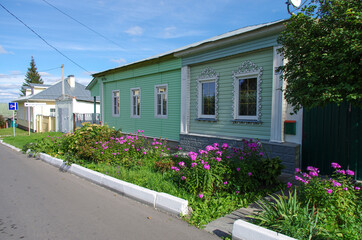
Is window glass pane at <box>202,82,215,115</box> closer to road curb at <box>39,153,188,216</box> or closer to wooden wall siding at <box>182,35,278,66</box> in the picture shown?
wooden wall siding at <box>182,35,278,66</box>

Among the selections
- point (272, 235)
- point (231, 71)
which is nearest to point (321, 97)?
point (272, 235)

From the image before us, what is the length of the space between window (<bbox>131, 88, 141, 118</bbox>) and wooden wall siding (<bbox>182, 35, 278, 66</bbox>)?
3.94 metres

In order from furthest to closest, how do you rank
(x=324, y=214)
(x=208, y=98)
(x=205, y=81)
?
1. (x=205, y=81)
2. (x=208, y=98)
3. (x=324, y=214)

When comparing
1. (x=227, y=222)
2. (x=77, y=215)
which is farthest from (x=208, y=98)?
(x=77, y=215)

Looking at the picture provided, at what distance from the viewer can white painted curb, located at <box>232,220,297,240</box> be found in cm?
293

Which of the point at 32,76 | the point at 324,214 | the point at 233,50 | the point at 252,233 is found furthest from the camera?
the point at 32,76

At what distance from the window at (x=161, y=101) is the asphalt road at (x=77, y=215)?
5.68 m

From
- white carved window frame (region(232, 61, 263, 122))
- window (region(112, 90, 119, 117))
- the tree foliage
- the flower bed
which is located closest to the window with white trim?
window (region(112, 90, 119, 117))

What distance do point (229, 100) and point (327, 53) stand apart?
4643 mm

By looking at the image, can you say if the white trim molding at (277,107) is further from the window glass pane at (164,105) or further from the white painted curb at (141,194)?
the window glass pane at (164,105)

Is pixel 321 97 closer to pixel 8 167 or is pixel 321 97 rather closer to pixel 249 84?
pixel 249 84

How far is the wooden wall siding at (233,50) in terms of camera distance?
6.95m

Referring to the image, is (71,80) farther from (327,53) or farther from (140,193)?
(327,53)

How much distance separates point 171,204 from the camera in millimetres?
4199
